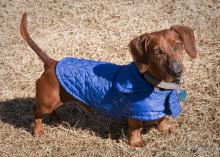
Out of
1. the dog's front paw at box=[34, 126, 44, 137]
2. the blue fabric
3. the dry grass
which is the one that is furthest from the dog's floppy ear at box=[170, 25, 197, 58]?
the dog's front paw at box=[34, 126, 44, 137]

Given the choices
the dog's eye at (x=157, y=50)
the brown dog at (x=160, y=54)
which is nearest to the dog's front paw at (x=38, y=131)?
the brown dog at (x=160, y=54)

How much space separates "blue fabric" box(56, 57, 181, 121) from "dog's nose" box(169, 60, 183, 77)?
15.7 inches

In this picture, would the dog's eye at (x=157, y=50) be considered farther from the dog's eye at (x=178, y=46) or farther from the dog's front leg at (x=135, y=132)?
the dog's front leg at (x=135, y=132)

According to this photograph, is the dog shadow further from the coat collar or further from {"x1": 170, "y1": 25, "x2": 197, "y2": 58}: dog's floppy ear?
{"x1": 170, "y1": 25, "x2": 197, "y2": 58}: dog's floppy ear

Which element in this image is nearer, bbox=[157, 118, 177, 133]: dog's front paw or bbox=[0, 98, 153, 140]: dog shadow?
bbox=[157, 118, 177, 133]: dog's front paw

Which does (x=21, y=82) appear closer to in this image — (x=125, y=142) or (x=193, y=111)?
(x=125, y=142)

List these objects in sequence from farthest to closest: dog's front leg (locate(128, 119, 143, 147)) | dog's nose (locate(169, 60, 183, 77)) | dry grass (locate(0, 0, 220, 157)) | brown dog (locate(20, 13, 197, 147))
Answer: dry grass (locate(0, 0, 220, 157)), dog's front leg (locate(128, 119, 143, 147)), brown dog (locate(20, 13, 197, 147)), dog's nose (locate(169, 60, 183, 77))

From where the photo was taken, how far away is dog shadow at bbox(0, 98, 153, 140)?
4824 mm

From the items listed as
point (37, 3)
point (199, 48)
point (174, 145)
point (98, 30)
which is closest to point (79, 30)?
point (98, 30)

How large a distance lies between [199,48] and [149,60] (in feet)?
8.02

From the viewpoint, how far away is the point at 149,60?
12.7 ft

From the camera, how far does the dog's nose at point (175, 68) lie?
143 inches

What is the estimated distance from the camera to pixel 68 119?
5137 mm

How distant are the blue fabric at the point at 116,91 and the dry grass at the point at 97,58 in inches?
19.2
